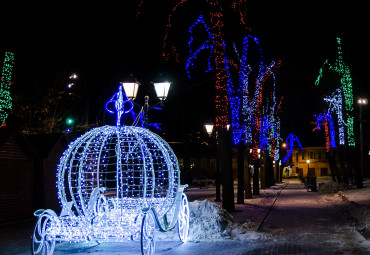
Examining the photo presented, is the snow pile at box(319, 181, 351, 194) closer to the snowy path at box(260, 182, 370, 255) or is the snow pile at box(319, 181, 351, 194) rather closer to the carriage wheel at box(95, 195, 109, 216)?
the snowy path at box(260, 182, 370, 255)

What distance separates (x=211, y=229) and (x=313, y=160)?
359 feet

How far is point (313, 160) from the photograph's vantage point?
117188 mm

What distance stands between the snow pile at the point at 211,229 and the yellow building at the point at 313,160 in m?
102

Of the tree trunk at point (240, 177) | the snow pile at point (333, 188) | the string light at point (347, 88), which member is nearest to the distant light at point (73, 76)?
the tree trunk at point (240, 177)

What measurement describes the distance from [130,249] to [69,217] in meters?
2.07

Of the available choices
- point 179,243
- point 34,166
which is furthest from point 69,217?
point 34,166

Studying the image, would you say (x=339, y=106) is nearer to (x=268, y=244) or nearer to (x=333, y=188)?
(x=333, y=188)

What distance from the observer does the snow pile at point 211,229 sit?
12336 mm

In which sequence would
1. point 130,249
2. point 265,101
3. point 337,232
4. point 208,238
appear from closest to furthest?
point 130,249 → point 208,238 → point 337,232 → point 265,101

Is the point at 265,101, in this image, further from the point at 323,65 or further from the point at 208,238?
the point at 208,238

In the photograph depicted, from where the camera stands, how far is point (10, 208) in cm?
1822

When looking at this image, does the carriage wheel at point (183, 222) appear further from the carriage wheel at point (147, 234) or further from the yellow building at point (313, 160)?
the yellow building at point (313, 160)

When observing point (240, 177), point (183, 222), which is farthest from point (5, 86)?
point (183, 222)

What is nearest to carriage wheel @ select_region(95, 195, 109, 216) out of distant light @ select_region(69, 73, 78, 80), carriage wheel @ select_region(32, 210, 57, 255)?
carriage wheel @ select_region(32, 210, 57, 255)
